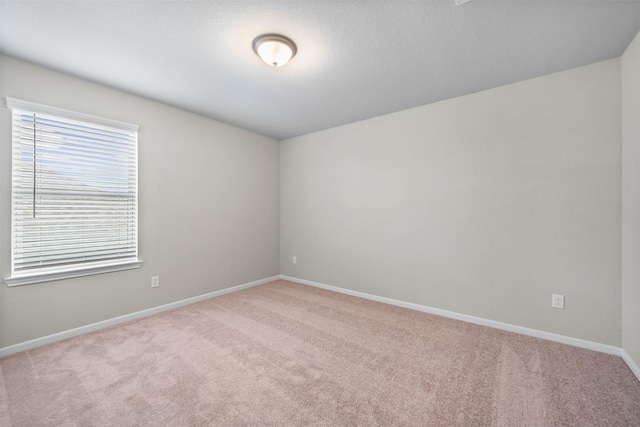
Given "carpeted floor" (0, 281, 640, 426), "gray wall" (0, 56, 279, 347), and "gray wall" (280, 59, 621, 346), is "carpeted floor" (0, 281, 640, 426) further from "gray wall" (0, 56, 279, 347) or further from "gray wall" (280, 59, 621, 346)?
"gray wall" (280, 59, 621, 346)

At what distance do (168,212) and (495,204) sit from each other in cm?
373

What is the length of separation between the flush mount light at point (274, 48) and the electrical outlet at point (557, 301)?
3185mm

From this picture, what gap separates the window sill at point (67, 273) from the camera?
2.18m

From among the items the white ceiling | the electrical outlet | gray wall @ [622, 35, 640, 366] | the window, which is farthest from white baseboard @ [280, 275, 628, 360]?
the window

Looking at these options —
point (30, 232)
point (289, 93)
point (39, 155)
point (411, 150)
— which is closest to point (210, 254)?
point (30, 232)

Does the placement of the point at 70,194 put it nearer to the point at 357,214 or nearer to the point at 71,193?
the point at 71,193

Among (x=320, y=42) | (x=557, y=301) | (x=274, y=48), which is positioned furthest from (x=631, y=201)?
(x=274, y=48)

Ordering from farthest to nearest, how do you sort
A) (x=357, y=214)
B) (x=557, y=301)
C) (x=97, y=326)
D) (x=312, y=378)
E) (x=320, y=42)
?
(x=357, y=214) < (x=97, y=326) < (x=557, y=301) < (x=320, y=42) < (x=312, y=378)

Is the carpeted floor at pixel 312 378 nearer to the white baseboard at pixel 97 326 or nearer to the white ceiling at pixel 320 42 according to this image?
the white baseboard at pixel 97 326

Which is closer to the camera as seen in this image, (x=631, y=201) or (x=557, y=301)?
(x=631, y=201)

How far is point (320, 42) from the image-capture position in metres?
1.98

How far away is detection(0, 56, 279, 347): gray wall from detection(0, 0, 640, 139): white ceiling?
0.87ft

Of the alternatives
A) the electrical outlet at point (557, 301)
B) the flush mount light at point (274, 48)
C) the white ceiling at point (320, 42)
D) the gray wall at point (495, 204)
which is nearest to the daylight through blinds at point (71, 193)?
the white ceiling at point (320, 42)

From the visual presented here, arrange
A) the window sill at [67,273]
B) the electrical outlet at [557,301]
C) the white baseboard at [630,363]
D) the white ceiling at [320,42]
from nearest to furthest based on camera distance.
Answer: the white ceiling at [320,42], the white baseboard at [630,363], the window sill at [67,273], the electrical outlet at [557,301]
